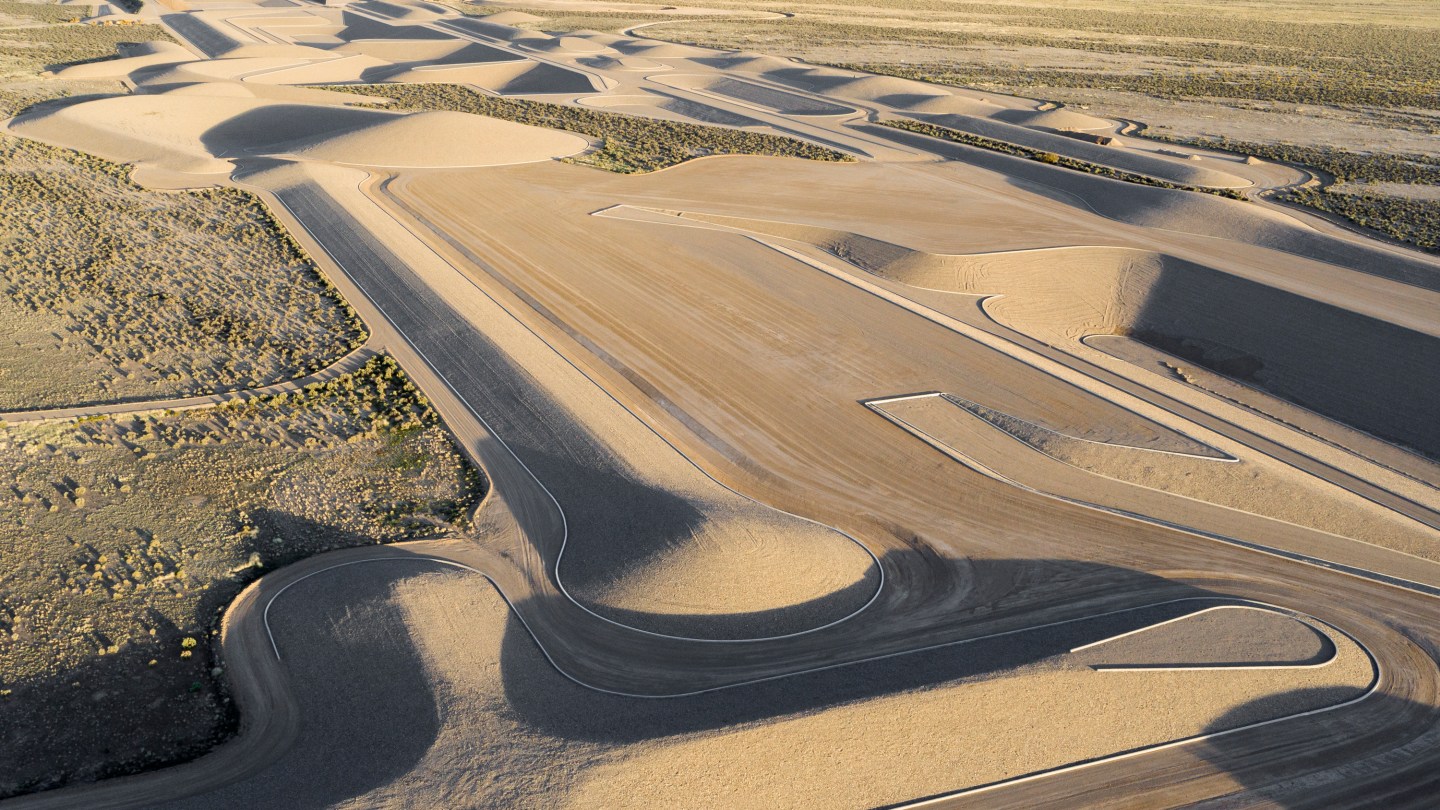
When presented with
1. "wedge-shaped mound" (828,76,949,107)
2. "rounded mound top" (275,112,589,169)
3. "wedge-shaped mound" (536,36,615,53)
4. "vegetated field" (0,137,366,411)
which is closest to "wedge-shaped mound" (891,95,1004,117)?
"wedge-shaped mound" (828,76,949,107)

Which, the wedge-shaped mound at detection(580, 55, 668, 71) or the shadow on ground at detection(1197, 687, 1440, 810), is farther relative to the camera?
the wedge-shaped mound at detection(580, 55, 668, 71)

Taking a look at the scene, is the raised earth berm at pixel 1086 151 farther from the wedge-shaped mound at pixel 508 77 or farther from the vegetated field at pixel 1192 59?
the wedge-shaped mound at pixel 508 77

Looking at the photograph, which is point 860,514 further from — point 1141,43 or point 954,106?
point 1141,43

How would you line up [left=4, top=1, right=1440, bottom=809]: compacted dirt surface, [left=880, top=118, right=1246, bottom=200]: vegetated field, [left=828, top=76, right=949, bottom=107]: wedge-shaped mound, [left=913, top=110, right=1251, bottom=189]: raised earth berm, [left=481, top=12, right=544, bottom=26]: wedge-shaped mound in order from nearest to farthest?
[left=4, top=1, right=1440, bottom=809]: compacted dirt surface
[left=880, top=118, right=1246, bottom=200]: vegetated field
[left=913, top=110, right=1251, bottom=189]: raised earth berm
[left=828, top=76, right=949, bottom=107]: wedge-shaped mound
[left=481, top=12, right=544, bottom=26]: wedge-shaped mound

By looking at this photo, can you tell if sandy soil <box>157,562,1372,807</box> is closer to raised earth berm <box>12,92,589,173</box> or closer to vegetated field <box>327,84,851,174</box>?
raised earth berm <box>12,92,589,173</box>

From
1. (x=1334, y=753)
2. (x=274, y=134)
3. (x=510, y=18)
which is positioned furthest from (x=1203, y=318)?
(x=510, y=18)

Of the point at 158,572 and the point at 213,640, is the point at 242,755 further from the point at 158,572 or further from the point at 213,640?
the point at 158,572
